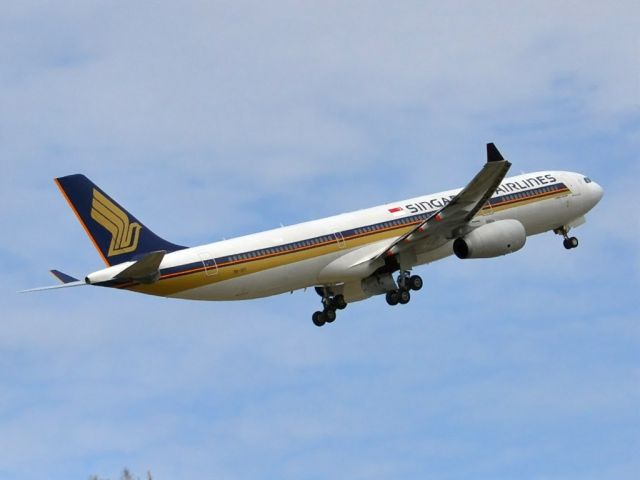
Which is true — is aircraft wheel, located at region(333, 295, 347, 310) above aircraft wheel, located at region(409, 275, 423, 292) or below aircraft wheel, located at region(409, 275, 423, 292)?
above

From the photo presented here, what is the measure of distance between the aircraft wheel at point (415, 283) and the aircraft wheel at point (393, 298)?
723 millimetres

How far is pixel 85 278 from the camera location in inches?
2103

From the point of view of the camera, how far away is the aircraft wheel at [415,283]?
60594 mm

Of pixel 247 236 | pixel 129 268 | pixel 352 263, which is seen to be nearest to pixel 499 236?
pixel 352 263

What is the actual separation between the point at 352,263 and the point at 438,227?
13.4 ft

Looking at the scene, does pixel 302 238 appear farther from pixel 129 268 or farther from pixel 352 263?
pixel 129 268

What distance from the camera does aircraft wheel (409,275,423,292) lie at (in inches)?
2386

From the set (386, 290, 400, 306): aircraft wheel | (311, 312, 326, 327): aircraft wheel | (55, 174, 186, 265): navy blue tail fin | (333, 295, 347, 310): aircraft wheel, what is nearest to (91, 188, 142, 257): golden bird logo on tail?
(55, 174, 186, 265): navy blue tail fin

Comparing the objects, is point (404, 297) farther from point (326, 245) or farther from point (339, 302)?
point (326, 245)

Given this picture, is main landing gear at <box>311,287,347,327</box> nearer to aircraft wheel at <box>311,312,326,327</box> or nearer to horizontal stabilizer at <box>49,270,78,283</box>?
aircraft wheel at <box>311,312,326,327</box>

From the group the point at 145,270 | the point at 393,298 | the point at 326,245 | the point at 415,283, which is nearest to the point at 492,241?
the point at 415,283

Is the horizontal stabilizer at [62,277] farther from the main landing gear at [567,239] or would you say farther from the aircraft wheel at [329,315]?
the main landing gear at [567,239]

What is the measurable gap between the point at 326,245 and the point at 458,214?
Result: 5903 millimetres

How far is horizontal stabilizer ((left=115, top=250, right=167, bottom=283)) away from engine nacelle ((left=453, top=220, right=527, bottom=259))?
14.2 m
